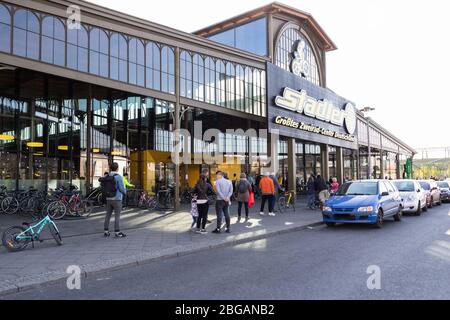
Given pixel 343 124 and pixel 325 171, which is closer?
pixel 325 171

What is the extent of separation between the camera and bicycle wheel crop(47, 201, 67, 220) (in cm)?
1417

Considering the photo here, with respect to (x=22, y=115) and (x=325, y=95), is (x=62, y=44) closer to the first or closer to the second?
(x=22, y=115)

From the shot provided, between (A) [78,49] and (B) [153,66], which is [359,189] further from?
(A) [78,49]

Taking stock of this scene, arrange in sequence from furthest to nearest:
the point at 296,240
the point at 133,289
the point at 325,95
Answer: the point at 325,95 < the point at 296,240 < the point at 133,289

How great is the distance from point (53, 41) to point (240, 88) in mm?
11831

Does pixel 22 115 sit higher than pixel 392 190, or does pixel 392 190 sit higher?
pixel 22 115

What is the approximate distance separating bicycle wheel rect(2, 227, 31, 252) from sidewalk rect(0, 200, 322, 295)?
0.19 meters

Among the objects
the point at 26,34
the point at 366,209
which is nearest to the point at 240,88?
the point at 26,34

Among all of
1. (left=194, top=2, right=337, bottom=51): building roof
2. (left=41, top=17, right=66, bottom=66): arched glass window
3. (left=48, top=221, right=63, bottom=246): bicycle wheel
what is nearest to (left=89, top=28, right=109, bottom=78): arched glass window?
(left=41, top=17, right=66, bottom=66): arched glass window

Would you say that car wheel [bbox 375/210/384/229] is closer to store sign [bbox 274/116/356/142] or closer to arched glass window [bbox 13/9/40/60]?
store sign [bbox 274/116/356/142]

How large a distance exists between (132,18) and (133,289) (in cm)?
1402

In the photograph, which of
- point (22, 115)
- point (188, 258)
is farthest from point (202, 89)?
point (188, 258)

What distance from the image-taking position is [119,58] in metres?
17.2

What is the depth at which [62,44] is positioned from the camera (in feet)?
49.9
